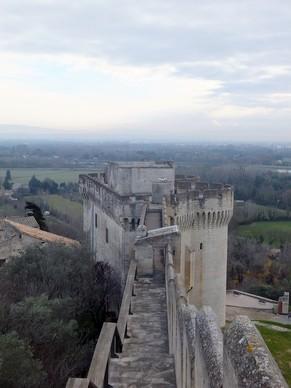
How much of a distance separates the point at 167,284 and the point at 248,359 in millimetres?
8715

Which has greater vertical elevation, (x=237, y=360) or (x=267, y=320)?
(x=237, y=360)

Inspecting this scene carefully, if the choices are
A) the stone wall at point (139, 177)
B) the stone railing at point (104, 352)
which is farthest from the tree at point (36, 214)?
the stone railing at point (104, 352)

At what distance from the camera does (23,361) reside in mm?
9891

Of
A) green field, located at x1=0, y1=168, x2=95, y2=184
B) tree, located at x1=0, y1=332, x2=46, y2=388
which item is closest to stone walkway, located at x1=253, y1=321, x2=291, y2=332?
tree, located at x1=0, y1=332, x2=46, y2=388

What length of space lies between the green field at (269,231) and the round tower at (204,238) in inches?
1298

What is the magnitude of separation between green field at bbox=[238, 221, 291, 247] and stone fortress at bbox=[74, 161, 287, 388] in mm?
31259

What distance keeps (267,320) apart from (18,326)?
70.5 feet

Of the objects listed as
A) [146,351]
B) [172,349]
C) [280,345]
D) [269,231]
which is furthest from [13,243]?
[269,231]

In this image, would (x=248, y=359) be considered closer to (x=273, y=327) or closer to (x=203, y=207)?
(x=203, y=207)

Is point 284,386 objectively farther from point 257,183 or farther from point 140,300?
point 257,183

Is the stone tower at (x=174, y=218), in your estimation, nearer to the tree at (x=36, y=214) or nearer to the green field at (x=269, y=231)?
the tree at (x=36, y=214)

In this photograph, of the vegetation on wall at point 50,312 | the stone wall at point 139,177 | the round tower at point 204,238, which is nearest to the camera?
the vegetation on wall at point 50,312

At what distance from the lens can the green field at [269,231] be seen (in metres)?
52.5

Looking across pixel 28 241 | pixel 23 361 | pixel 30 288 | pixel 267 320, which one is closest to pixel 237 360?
pixel 23 361
